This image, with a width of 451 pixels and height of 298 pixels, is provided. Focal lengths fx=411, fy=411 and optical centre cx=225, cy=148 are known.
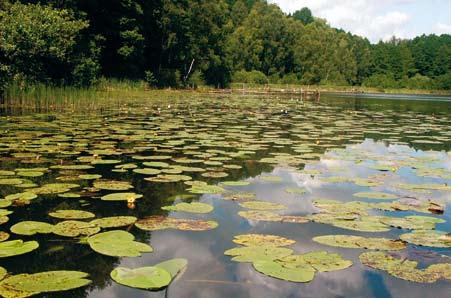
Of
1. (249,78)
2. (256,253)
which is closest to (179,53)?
(249,78)

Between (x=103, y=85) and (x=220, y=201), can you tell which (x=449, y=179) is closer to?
(x=220, y=201)

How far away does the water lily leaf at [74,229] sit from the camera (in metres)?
2.70

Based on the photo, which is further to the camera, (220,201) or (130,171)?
(130,171)

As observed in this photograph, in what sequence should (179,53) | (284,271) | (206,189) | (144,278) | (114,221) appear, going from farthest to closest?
(179,53)
(206,189)
(114,221)
(284,271)
(144,278)

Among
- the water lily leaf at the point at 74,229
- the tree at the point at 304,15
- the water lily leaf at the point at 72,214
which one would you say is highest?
the tree at the point at 304,15

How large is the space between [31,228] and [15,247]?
1.27 feet

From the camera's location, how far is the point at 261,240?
2701 mm

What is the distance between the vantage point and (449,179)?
497 centimetres

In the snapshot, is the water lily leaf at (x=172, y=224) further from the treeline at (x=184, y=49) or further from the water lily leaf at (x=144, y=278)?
the treeline at (x=184, y=49)

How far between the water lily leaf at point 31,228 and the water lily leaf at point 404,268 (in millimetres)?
2041

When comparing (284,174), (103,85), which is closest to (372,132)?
(284,174)

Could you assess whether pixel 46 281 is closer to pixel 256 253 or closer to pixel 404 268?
pixel 256 253

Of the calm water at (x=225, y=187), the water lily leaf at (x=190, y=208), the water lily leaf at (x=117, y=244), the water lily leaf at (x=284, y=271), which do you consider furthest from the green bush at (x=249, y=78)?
the water lily leaf at (x=284, y=271)

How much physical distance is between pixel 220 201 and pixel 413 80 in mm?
75675
